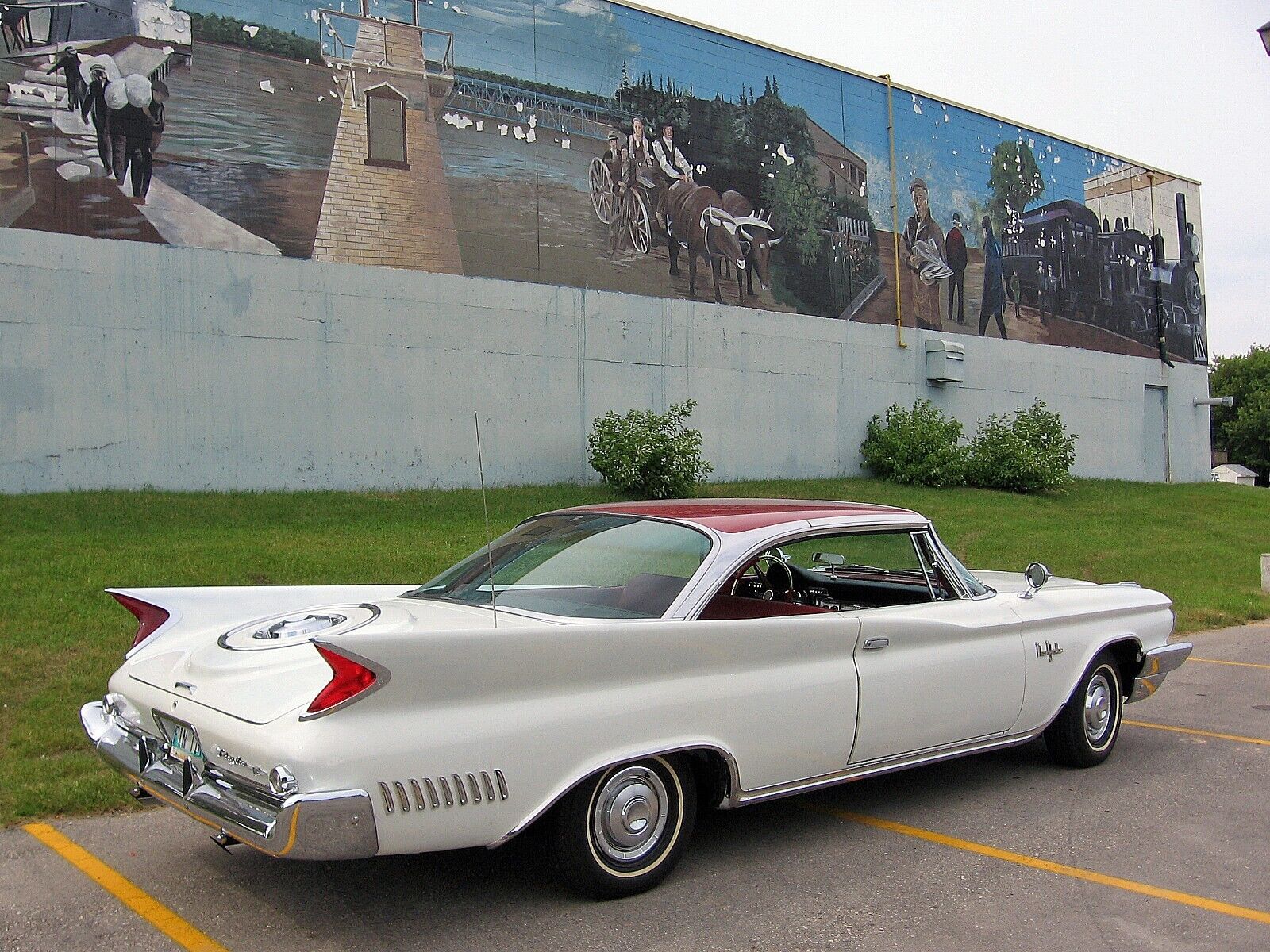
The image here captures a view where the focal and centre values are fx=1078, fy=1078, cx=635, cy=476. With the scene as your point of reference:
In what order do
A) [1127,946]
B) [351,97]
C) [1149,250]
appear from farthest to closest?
[1149,250], [351,97], [1127,946]

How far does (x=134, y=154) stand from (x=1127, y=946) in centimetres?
1441

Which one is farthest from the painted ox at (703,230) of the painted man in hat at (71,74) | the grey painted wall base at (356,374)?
the painted man in hat at (71,74)

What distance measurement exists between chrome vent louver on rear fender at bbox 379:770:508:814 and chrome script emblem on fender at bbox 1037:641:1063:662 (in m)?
3.04

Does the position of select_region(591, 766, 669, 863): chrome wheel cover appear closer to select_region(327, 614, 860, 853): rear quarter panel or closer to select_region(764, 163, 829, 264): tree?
select_region(327, 614, 860, 853): rear quarter panel

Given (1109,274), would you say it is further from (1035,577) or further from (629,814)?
(629,814)

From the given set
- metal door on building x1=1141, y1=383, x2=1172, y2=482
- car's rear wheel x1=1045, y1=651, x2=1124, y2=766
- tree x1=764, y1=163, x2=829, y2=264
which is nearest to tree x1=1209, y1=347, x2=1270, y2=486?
metal door on building x1=1141, y1=383, x2=1172, y2=482

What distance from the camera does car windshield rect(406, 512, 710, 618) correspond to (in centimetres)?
424

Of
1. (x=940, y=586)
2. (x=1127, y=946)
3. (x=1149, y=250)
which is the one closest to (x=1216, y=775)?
(x=940, y=586)

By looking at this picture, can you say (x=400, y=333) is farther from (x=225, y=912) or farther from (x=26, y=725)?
(x=225, y=912)

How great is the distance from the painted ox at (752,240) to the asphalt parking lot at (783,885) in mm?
16096

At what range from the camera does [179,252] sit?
14.3m

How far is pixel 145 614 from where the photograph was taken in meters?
4.66

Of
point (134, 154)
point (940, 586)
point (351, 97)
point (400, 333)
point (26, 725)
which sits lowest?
point (26, 725)

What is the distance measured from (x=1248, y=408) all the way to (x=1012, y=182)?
120 ft
